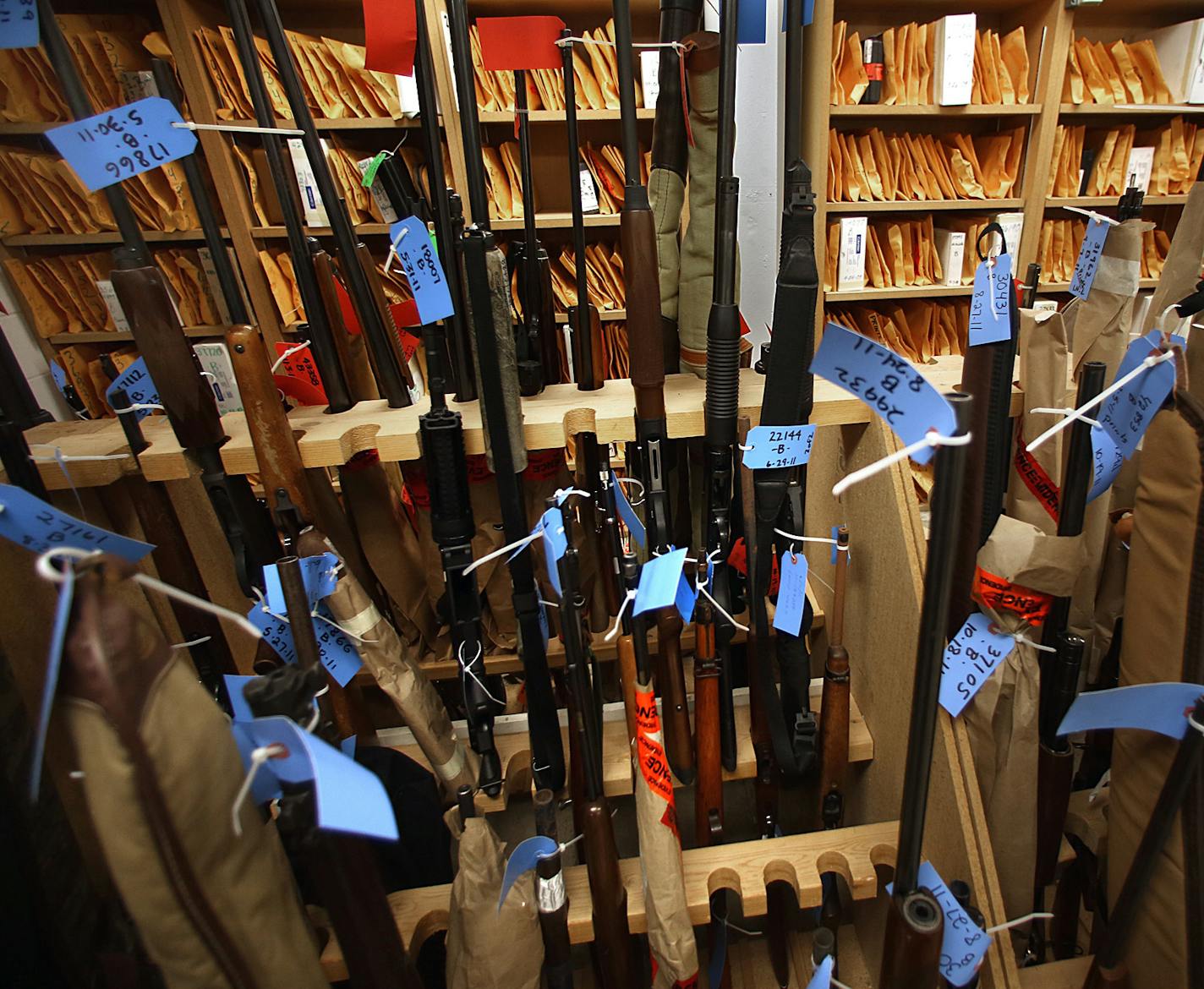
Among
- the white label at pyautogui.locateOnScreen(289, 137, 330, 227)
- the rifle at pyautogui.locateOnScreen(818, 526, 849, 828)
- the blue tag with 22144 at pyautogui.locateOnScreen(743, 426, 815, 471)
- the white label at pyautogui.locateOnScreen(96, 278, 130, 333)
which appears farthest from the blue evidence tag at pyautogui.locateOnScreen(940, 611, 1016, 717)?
the white label at pyautogui.locateOnScreen(96, 278, 130, 333)

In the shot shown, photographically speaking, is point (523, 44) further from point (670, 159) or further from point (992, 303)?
point (992, 303)

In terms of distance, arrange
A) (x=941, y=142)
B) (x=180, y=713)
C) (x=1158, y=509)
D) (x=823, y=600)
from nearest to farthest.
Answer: (x=180, y=713) < (x=1158, y=509) < (x=823, y=600) < (x=941, y=142)

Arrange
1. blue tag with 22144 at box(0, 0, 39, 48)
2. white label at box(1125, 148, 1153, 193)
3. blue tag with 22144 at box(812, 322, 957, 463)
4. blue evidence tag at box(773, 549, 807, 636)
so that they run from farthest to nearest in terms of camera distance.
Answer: white label at box(1125, 148, 1153, 193)
blue evidence tag at box(773, 549, 807, 636)
blue tag with 22144 at box(0, 0, 39, 48)
blue tag with 22144 at box(812, 322, 957, 463)

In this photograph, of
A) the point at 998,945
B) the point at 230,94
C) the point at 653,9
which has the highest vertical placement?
the point at 653,9

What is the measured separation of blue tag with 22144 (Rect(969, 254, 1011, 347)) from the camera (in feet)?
1.83

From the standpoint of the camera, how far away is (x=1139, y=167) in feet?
6.57

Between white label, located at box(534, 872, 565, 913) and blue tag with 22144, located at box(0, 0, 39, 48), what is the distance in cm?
81

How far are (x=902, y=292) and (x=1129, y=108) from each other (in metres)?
0.78

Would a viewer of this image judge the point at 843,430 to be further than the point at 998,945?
Yes

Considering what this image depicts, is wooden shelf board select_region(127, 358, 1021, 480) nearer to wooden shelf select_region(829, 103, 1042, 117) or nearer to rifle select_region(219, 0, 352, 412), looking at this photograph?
rifle select_region(219, 0, 352, 412)

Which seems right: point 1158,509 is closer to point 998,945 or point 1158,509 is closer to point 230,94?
point 998,945

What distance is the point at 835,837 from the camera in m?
0.73

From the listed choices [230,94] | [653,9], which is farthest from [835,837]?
[230,94]

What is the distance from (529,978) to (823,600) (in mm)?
619
